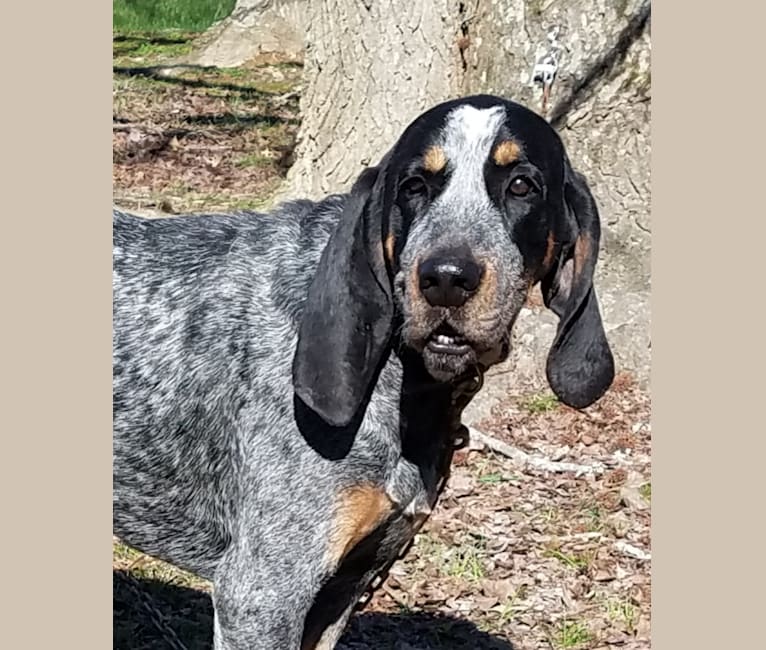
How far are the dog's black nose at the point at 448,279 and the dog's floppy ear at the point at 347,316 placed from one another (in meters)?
0.40

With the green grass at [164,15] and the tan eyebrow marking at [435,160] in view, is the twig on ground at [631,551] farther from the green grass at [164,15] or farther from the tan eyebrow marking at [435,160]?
the green grass at [164,15]

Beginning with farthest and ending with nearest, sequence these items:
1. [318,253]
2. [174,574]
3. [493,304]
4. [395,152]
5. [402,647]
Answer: [174,574] < [402,647] < [318,253] < [395,152] < [493,304]

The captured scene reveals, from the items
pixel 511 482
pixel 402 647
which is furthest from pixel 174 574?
pixel 511 482

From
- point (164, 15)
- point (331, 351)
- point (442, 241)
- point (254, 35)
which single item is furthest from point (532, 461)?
point (164, 15)

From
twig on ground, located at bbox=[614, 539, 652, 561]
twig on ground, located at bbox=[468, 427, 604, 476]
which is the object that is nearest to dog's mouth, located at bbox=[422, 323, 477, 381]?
twig on ground, located at bbox=[614, 539, 652, 561]

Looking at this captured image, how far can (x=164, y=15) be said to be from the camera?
16016 mm

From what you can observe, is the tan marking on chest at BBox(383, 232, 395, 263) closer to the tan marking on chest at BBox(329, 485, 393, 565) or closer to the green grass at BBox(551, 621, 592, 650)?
the tan marking on chest at BBox(329, 485, 393, 565)

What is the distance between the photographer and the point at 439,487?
18.0 feet

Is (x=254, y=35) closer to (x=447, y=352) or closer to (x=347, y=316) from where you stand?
(x=347, y=316)

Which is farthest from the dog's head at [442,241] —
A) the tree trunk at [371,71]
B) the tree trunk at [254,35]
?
the tree trunk at [254,35]

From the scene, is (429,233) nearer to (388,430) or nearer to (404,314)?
(404,314)

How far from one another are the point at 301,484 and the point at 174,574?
2617 millimetres

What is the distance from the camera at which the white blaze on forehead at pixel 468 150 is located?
16.0ft

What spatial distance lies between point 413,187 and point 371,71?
404 cm
